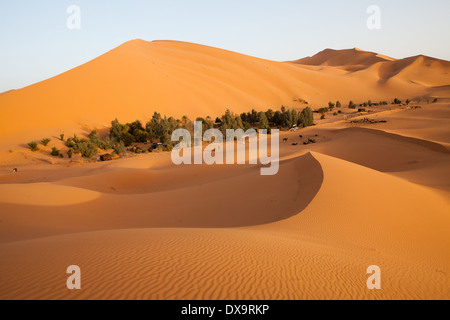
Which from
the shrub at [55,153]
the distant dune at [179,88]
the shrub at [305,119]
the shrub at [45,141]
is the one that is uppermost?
the distant dune at [179,88]

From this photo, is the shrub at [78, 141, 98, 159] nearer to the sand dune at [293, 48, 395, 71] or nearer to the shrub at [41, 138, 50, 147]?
the shrub at [41, 138, 50, 147]

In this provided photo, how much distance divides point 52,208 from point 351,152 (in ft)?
54.1

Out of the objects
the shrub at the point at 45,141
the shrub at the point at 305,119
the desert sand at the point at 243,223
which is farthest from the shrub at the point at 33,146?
the shrub at the point at 305,119

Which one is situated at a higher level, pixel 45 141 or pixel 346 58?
pixel 346 58

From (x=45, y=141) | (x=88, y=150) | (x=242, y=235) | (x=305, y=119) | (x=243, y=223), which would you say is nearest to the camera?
(x=242, y=235)

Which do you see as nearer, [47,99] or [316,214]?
[316,214]

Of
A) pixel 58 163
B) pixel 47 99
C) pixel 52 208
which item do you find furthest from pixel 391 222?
pixel 47 99

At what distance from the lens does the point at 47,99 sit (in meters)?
33.3

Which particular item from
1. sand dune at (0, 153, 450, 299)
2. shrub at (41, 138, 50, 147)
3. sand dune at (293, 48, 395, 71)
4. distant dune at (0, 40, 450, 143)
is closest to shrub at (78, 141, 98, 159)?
shrub at (41, 138, 50, 147)

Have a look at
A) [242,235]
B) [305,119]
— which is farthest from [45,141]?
[305,119]

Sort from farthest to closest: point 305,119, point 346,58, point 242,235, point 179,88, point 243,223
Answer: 1. point 346,58
2. point 179,88
3. point 305,119
4. point 243,223
5. point 242,235

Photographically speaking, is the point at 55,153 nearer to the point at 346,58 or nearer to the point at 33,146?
the point at 33,146

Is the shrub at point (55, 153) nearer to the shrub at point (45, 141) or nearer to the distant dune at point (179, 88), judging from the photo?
the shrub at point (45, 141)
